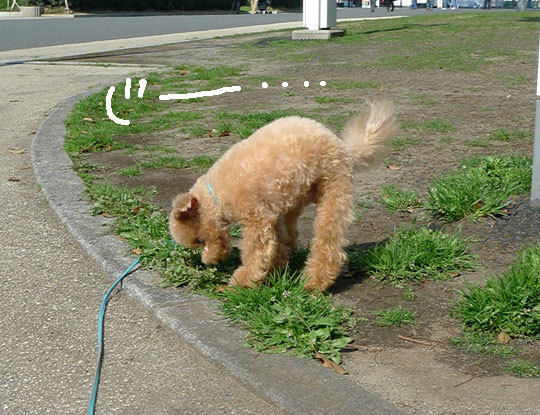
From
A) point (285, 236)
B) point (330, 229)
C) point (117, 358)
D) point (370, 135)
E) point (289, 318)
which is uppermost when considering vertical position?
point (370, 135)

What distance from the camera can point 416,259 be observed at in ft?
12.9

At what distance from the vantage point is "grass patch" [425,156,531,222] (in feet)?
14.8

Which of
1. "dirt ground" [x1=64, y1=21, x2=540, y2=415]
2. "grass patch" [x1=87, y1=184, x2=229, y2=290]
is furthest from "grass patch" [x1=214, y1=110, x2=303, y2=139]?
"grass patch" [x1=87, y1=184, x2=229, y2=290]

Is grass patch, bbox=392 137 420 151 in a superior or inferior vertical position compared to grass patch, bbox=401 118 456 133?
inferior

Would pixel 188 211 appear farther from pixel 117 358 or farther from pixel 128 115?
pixel 128 115

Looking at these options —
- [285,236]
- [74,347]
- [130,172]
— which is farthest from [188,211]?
[130,172]

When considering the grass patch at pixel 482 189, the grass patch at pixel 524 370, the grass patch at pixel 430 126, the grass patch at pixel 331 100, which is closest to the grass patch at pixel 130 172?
the grass patch at pixel 482 189

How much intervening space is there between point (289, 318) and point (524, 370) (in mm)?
974

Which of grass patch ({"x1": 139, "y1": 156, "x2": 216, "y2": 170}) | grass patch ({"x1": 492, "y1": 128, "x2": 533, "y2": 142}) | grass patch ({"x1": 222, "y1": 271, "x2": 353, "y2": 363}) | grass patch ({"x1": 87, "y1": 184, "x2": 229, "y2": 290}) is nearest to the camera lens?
grass patch ({"x1": 222, "y1": 271, "x2": 353, "y2": 363})

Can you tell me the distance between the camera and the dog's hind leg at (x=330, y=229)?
3.61 meters

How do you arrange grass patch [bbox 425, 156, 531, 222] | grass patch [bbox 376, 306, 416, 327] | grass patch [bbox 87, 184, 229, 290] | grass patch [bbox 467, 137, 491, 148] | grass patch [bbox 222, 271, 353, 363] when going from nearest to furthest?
grass patch [bbox 222, 271, 353, 363] < grass patch [bbox 376, 306, 416, 327] < grass patch [bbox 87, 184, 229, 290] < grass patch [bbox 425, 156, 531, 222] < grass patch [bbox 467, 137, 491, 148]

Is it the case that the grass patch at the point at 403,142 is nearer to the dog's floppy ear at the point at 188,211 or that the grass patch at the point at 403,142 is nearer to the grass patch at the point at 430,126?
the grass patch at the point at 430,126

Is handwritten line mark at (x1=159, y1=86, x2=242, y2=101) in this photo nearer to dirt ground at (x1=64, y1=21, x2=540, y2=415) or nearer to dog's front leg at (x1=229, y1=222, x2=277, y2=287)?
dirt ground at (x1=64, y1=21, x2=540, y2=415)

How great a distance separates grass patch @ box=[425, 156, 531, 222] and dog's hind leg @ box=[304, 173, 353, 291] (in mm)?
1130
